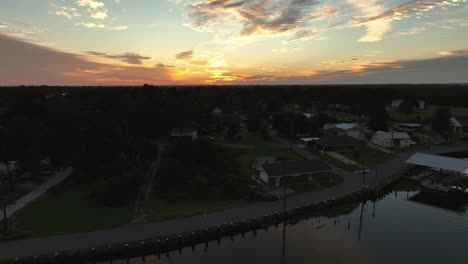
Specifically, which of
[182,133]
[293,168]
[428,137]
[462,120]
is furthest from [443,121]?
[182,133]

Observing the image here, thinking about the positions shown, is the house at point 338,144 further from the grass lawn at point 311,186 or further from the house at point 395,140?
the grass lawn at point 311,186

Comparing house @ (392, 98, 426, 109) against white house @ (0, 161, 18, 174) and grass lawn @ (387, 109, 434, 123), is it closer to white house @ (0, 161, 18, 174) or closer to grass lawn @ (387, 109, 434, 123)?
grass lawn @ (387, 109, 434, 123)

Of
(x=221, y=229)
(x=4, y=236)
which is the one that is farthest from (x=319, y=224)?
(x=4, y=236)

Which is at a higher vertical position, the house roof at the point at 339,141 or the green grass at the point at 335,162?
the house roof at the point at 339,141

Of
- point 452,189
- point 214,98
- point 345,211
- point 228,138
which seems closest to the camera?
point 345,211

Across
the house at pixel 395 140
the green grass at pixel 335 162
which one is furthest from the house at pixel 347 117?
the green grass at pixel 335 162

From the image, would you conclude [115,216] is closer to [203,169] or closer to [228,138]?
[203,169]
